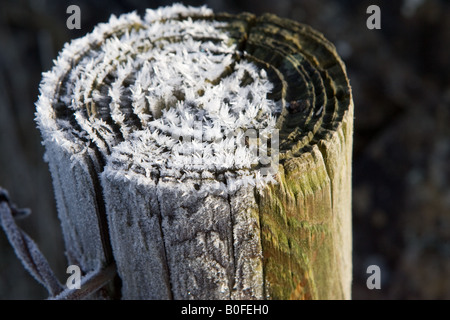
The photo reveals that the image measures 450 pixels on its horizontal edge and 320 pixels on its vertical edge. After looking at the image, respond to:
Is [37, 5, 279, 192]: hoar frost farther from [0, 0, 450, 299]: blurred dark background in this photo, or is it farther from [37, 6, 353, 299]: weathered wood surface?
[0, 0, 450, 299]: blurred dark background

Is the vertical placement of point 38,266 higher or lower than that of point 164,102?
lower

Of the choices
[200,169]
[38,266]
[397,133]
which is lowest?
[38,266]

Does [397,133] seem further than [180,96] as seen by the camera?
Yes

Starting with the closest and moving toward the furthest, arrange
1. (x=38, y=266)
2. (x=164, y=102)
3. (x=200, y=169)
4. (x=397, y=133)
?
1. (x=200, y=169)
2. (x=164, y=102)
3. (x=38, y=266)
4. (x=397, y=133)

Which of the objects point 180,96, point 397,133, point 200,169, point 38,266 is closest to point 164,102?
point 180,96

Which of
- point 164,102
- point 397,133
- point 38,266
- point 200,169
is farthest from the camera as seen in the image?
point 397,133

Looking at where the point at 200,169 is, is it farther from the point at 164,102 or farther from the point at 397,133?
the point at 397,133

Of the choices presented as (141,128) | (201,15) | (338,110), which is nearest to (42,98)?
(141,128)

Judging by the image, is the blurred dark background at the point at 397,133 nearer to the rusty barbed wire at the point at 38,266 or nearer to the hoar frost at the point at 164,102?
the hoar frost at the point at 164,102
